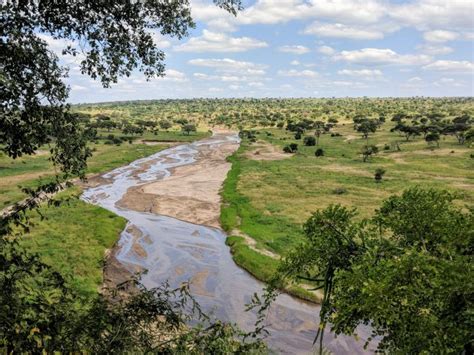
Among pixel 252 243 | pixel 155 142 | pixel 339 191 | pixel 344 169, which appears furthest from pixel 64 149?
pixel 155 142

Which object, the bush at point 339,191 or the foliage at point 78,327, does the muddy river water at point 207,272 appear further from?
the bush at point 339,191

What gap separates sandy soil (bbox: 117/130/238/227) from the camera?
4750 centimetres

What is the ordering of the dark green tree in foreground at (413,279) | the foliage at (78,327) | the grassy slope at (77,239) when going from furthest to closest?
the grassy slope at (77,239) → the foliage at (78,327) → the dark green tree in foreground at (413,279)

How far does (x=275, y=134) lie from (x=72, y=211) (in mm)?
78497

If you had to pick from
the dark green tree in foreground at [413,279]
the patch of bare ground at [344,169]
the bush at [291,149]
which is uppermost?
the dark green tree in foreground at [413,279]

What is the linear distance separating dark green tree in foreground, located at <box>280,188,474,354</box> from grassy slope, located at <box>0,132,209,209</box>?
30.3 meters

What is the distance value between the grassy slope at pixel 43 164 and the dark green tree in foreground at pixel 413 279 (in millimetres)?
30290

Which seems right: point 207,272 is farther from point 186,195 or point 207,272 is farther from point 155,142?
point 155,142

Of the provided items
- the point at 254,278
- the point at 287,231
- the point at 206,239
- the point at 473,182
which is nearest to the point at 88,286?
the point at 254,278

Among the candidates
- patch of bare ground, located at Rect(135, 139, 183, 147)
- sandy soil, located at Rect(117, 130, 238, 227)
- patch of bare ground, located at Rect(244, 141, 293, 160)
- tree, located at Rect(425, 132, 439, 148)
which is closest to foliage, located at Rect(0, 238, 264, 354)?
sandy soil, located at Rect(117, 130, 238, 227)

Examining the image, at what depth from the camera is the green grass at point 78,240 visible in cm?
2873

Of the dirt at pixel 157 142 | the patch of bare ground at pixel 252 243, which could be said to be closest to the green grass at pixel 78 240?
the patch of bare ground at pixel 252 243

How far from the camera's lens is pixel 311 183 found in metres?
57.7

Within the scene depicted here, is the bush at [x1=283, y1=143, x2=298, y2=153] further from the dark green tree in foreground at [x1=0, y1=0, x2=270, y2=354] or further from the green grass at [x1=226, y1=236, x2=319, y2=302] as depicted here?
the dark green tree in foreground at [x1=0, y1=0, x2=270, y2=354]
